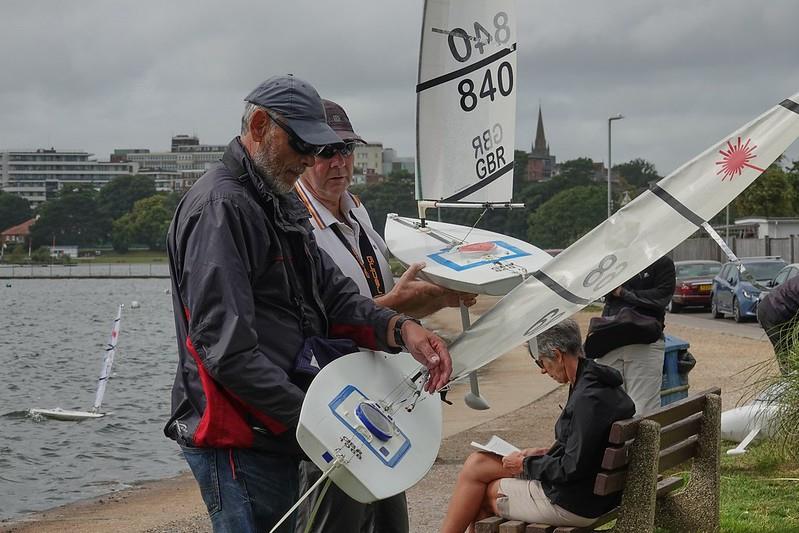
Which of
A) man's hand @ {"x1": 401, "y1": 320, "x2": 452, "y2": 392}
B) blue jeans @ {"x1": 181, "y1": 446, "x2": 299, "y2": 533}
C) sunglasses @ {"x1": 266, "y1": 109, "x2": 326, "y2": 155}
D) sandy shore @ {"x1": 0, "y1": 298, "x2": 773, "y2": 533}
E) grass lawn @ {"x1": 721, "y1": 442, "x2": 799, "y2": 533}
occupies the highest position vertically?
sunglasses @ {"x1": 266, "y1": 109, "x2": 326, "y2": 155}

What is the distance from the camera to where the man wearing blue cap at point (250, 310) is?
123 inches

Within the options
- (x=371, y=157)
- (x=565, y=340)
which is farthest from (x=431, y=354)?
(x=371, y=157)

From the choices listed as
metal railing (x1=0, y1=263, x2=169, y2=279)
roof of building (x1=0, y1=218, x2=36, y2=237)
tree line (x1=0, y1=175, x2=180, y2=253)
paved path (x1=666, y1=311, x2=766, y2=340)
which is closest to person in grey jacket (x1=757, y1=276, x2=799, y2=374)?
paved path (x1=666, y1=311, x2=766, y2=340)

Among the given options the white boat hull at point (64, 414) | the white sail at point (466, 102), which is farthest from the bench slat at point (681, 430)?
the white boat hull at point (64, 414)

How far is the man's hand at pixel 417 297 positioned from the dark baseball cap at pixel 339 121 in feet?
1.92

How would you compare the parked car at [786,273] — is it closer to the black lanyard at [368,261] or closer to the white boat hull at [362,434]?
the black lanyard at [368,261]

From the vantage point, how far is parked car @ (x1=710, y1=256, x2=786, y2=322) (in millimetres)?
26359

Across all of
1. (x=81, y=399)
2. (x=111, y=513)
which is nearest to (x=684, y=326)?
(x=81, y=399)

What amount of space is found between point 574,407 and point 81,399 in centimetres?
2365

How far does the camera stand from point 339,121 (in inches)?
179

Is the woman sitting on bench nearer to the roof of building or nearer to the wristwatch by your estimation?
the wristwatch

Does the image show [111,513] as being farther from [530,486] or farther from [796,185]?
[796,185]

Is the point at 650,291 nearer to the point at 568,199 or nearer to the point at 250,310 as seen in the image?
the point at 250,310

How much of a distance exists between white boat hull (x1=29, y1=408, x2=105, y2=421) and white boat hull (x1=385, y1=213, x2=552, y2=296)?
17.3 metres
